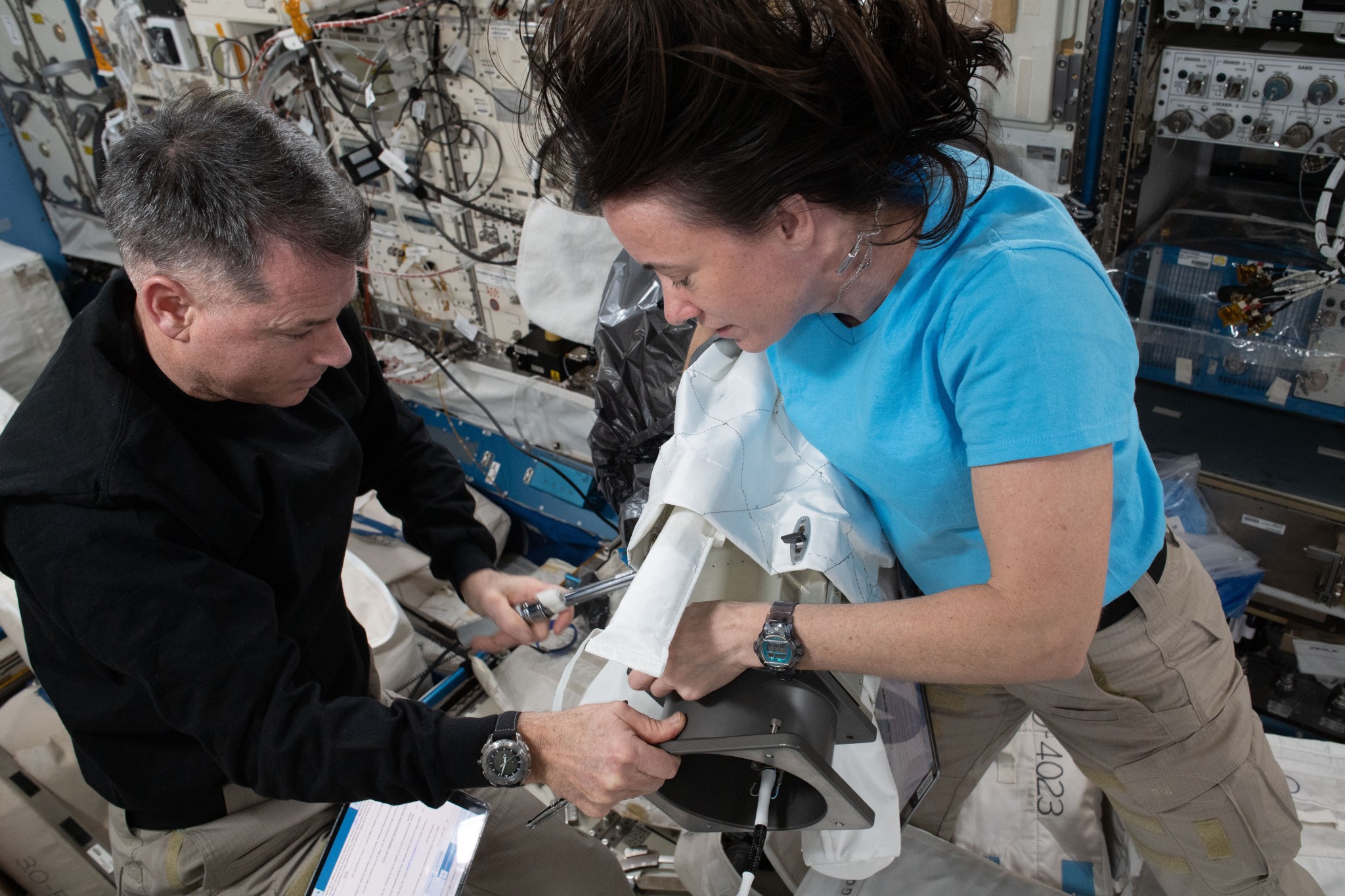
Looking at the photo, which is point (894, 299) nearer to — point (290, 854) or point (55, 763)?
point (290, 854)

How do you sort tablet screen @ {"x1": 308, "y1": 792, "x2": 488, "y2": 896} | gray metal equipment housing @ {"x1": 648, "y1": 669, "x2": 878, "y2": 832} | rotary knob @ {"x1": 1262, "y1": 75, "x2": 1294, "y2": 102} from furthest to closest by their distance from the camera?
1. rotary knob @ {"x1": 1262, "y1": 75, "x2": 1294, "y2": 102}
2. tablet screen @ {"x1": 308, "y1": 792, "x2": 488, "y2": 896}
3. gray metal equipment housing @ {"x1": 648, "y1": 669, "x2": 878, "y2": 832}

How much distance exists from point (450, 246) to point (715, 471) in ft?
7.14

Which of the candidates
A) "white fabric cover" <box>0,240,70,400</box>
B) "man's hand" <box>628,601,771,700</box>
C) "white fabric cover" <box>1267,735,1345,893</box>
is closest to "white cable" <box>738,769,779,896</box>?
"man's hand" <box>628,601,771,700</box>

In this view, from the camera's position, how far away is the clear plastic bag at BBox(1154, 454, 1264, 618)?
2.21 m

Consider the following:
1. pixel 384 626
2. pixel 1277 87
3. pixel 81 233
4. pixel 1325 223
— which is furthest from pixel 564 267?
pixel 81 233

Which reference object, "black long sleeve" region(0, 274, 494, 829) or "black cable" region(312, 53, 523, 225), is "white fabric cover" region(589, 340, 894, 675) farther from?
"black cable" region(312, 53, 523, 225)

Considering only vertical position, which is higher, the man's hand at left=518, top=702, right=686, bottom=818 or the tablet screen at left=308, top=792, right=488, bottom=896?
the man's hand at left=518, top=702, right=686, bottom=818

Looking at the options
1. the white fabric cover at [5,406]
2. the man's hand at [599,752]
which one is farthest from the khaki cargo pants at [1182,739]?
the white fabric cover at [5,406]

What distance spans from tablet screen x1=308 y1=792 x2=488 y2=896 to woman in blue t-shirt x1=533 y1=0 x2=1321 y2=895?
1.74 feet

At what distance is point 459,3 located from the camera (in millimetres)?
2541

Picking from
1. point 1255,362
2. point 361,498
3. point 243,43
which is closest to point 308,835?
point 361,498

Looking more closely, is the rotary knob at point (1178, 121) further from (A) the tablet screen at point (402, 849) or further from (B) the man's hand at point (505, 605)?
(A) the tablet screen at point (402, 849)

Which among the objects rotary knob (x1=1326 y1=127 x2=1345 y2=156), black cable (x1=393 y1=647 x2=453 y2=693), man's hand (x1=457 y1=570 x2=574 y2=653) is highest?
rotary knob (x1=1326 y1=127 x2=1345 y2=156)

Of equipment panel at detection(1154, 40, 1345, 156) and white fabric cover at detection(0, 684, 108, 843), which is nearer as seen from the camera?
equipment panel at detection(1154, 40, 1345, 156)
